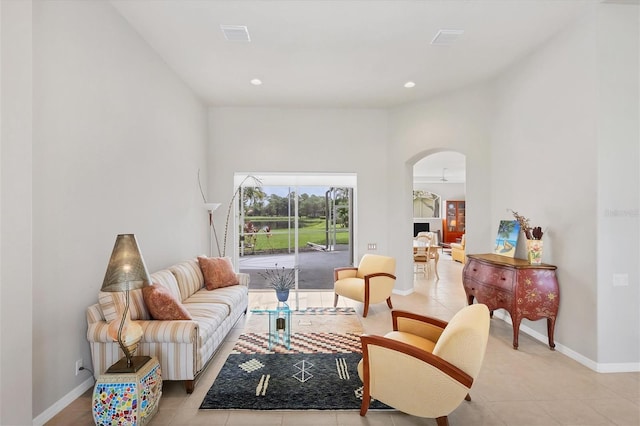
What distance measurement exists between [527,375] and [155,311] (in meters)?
3.59

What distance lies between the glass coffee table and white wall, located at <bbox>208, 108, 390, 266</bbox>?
290cm

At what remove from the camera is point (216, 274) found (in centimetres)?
478

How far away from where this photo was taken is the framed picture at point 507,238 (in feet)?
14.7

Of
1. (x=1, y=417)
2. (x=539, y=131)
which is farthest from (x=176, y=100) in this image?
(x=539, y=131)

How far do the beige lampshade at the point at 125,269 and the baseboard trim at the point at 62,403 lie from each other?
1.08 metres

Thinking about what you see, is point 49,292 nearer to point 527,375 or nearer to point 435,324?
point 435,324

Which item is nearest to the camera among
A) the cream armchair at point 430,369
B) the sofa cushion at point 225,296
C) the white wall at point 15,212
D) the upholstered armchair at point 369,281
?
the white wall at point 15,212

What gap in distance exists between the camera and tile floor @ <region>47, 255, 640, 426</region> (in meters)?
2.52

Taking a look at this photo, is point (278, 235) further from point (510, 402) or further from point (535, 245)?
point (510, 402)

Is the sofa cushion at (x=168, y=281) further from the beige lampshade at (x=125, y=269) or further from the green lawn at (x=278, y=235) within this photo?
the green lawn at (x=278, y=235)

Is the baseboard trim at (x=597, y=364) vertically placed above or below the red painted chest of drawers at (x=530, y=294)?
below

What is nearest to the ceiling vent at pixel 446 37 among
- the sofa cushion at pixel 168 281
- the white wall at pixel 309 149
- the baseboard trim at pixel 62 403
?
the white wall at pixel 309 149

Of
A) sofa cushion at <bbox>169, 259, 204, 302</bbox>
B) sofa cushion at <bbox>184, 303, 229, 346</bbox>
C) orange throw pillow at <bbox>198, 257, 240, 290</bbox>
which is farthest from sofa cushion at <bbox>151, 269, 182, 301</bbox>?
orange throw pillow at <bbox>198, 257, 240, 290</bbox>

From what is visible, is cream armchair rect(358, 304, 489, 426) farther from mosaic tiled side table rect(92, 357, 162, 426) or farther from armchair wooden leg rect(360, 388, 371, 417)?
mosaic tiled side table rect(92, 357, 162, 426)
